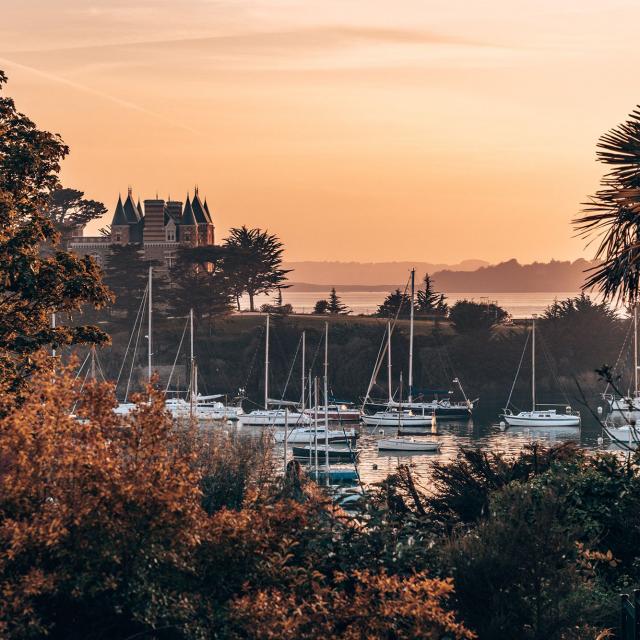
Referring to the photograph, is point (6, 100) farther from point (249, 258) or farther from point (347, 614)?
point (249, 258)

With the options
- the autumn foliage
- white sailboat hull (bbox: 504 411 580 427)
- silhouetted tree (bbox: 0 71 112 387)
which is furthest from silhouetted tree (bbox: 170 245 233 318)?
the autumn foliage

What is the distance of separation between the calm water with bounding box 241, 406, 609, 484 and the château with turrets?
54.2 m

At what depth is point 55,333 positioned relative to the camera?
22.1 m

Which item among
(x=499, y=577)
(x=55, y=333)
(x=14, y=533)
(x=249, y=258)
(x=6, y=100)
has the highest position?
(x=249, y=258)

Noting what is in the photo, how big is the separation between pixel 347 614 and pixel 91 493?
2.66 m

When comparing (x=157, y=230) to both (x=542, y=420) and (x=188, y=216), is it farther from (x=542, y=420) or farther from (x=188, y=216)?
(x=542, y=420)

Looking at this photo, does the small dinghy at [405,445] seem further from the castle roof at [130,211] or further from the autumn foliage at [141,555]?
the castle roof at [130,211]

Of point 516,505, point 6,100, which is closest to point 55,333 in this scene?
point 6,100

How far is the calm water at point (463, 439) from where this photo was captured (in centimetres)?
6494

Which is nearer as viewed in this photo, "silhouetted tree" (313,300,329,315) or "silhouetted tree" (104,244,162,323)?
"silhouetted tree" (104,244,162,323)

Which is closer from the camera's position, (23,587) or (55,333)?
(23,587)

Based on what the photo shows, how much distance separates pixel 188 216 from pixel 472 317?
37660 mm

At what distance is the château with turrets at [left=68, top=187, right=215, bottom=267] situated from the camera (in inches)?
5256

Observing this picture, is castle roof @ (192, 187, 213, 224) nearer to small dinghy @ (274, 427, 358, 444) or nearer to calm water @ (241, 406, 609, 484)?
calm water @ (241, 406, 609, 484)
